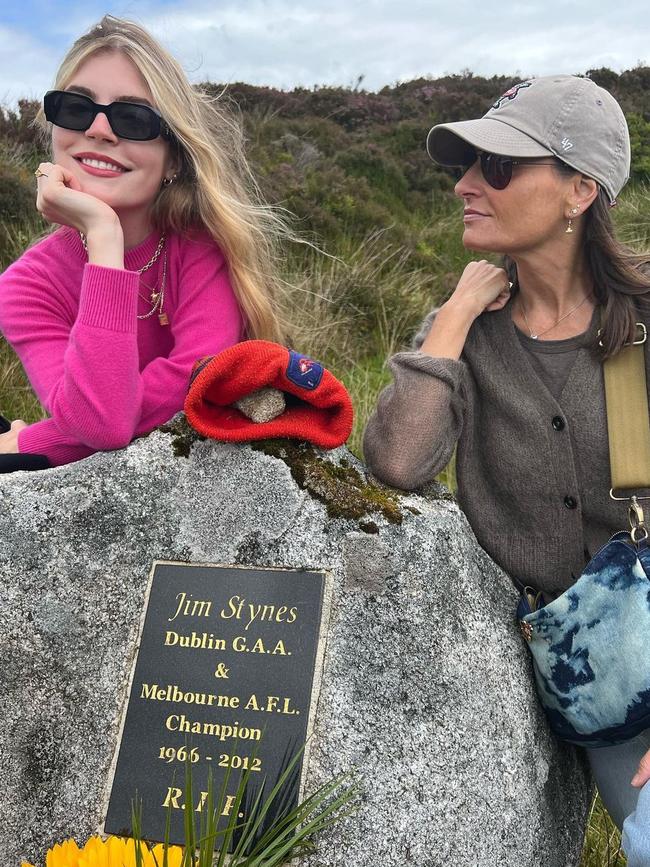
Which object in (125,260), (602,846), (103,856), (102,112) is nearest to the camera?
(103,856)

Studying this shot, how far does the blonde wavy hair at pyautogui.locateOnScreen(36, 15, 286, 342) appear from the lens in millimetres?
2457

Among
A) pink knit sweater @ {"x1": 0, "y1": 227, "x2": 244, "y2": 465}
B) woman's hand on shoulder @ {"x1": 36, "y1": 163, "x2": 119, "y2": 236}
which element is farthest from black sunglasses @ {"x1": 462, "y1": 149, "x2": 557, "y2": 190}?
woman's hand on shoulder @ {"x1": 36, "y1": 163, "x2": 119, "y2": 236}

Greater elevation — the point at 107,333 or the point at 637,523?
the point at 107,333

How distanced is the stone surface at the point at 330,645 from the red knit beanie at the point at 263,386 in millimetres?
59

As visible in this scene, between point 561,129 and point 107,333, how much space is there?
1354 mm

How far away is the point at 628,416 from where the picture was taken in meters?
2.27

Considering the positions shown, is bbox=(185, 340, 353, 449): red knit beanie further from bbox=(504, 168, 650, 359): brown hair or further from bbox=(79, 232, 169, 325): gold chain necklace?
bbox=(504, 168, 650, 359): brown hair

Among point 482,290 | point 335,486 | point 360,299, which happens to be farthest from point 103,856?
point 360,299

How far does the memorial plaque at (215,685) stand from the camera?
1.92m

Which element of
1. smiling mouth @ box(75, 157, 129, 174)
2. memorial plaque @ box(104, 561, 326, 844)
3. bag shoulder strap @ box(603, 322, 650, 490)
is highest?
smiling mouth @ box(75, 157, 129, 174)

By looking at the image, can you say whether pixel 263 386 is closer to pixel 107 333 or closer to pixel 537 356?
pixel 107 333

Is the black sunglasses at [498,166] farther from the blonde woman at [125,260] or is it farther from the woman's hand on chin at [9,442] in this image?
the woman's hand on chin at [9,442]

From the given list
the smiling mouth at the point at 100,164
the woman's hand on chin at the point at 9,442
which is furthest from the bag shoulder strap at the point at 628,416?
the woman's hand on chin at the point at 9,442

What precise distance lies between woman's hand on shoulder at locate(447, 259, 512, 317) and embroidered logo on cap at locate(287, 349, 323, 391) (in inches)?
21.3
